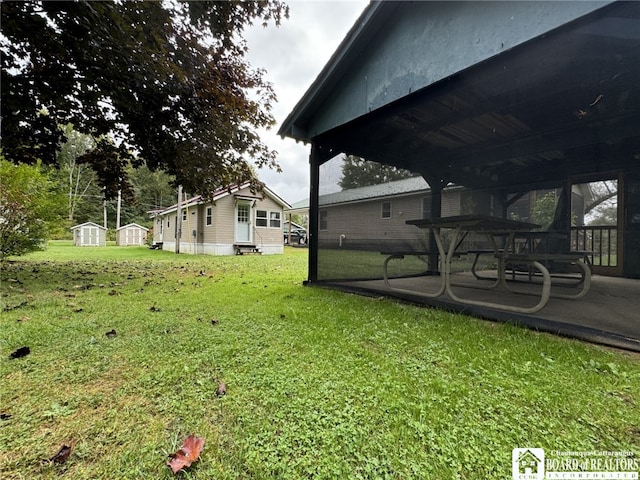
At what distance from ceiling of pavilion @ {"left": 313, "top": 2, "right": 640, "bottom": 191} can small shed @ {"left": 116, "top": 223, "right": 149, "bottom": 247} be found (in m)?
25.6

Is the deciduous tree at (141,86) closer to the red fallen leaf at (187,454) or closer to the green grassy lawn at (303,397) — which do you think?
the green grassy lawn at (303,397)

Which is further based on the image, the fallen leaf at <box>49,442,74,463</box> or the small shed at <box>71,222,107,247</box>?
the small shed at <box>71,222,107,247</box>

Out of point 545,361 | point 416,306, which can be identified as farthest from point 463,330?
point 416,306

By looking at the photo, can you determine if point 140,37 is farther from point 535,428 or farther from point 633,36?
point 535,428

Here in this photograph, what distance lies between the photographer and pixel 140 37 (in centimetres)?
343

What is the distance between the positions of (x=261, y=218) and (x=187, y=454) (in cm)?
1418

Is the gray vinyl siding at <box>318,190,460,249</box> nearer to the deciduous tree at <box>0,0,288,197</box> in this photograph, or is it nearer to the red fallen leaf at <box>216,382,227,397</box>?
the deciduous tree at <box>0,0,288,197</box>

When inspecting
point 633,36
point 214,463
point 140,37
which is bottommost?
point 214,463

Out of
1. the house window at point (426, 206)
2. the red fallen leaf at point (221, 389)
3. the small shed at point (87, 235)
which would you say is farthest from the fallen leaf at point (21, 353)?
the small shed at point (87, 235)

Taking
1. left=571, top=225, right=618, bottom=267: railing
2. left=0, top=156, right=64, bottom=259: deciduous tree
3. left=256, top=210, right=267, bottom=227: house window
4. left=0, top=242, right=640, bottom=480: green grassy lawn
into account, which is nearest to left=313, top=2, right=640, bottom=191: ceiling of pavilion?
left=571, top=225, right=618, bottom=267: railing

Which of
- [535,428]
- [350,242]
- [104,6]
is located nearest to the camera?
[535,428]

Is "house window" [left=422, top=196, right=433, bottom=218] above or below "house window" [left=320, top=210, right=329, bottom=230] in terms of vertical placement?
above

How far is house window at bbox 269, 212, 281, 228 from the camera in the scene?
49.5ft

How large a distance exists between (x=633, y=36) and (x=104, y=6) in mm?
5160
